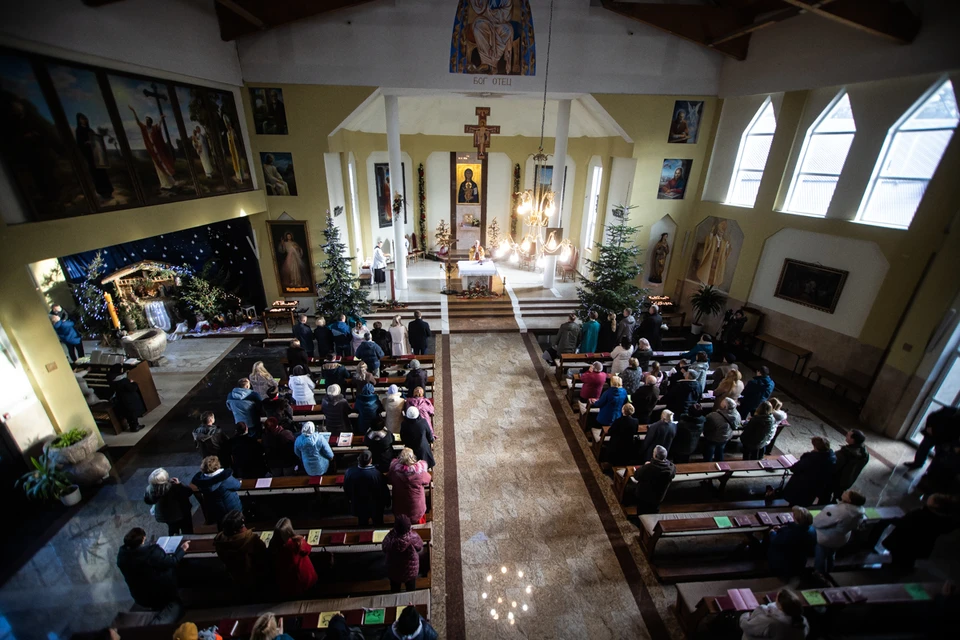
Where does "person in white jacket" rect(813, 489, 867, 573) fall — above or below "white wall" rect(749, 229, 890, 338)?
below

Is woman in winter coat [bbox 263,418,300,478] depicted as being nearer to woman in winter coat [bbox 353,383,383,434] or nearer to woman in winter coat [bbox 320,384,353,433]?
woman in winter coat [bbox 320,384,353,433]

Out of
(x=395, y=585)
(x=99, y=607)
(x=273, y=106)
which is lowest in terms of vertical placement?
(x=99, y=607)

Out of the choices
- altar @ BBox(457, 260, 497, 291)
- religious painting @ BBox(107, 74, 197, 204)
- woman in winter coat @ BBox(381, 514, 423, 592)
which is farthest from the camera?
altar @ BBox(457, 260, 497, 291)

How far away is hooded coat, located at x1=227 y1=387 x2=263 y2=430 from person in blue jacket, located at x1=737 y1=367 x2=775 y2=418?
7841 mm

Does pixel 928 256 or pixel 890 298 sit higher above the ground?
pixel 928 256

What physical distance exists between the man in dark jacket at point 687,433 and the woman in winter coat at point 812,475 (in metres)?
1.15

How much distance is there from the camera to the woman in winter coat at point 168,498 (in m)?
4.69

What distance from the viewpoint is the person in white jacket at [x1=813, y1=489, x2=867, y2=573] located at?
411cm

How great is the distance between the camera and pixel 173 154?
8602mm

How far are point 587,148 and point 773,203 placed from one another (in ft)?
25.1

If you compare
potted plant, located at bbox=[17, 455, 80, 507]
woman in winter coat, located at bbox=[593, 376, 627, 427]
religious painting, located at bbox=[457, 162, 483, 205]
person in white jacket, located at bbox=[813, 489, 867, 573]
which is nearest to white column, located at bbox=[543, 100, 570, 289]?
religious painting, located at bbox=[457, 162, 483, 205]

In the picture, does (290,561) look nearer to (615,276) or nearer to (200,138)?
(615,276)

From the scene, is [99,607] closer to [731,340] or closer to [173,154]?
[173,154]

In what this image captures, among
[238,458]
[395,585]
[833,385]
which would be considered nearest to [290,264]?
[238,458]
